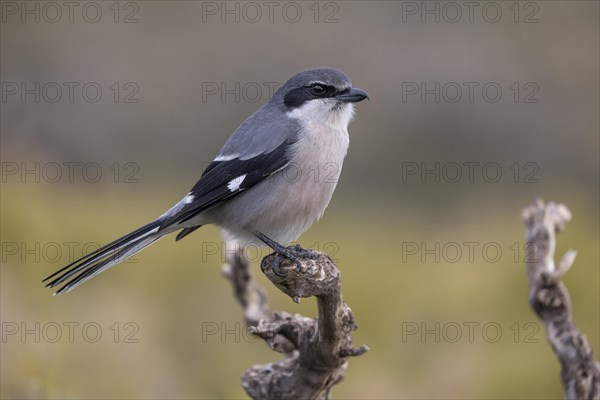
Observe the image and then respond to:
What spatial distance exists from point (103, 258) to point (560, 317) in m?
1.96

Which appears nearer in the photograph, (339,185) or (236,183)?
(236,183)

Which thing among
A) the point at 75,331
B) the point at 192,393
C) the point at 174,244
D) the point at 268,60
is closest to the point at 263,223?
the point at 192,393

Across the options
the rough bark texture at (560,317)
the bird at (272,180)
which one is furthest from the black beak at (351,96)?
the rough bark texture at (560,317)

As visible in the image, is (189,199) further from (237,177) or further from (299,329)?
(299,329)

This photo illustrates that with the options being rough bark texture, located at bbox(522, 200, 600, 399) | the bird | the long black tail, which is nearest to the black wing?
the bird

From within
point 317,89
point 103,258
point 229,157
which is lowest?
point 103,258

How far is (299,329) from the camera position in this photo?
12.7ft

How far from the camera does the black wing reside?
3.84 meters

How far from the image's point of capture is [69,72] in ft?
31.1

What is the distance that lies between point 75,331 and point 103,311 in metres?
0.25

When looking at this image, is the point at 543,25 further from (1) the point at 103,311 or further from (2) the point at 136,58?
(1) the point at 103,311

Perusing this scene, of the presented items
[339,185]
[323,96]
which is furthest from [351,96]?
[339,185]

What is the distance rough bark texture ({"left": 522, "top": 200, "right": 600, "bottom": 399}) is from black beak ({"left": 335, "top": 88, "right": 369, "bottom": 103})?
3.18ft

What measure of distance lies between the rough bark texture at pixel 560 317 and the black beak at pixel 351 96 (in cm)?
97
